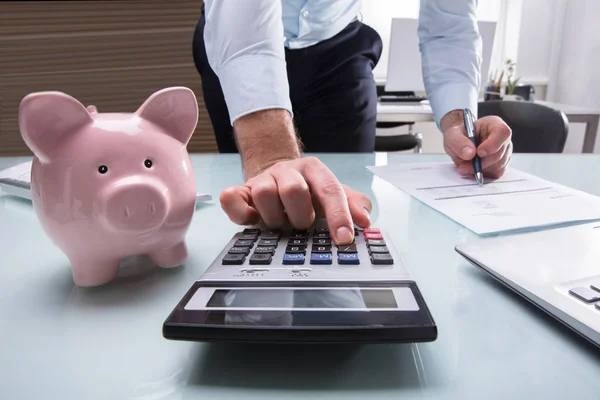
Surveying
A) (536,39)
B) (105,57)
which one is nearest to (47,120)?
(105,57)

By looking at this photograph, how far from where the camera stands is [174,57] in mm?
1562

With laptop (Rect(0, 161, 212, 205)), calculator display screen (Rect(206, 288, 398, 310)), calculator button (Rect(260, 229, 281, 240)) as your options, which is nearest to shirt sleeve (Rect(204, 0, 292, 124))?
laptop (Rect(0, 161, 212, 205))

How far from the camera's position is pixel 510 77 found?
2.67 metres

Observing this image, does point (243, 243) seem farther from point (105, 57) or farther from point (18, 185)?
point (105, 57)

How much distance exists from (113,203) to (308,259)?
12 cm

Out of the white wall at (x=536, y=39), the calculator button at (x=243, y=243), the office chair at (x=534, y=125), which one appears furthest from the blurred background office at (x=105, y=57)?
the white wall at (x=536, y=39)

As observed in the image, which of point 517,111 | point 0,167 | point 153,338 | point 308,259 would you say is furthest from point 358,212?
point 517,111

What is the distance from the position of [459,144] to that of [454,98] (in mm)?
196

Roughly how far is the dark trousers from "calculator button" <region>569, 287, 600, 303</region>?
0.69 meters

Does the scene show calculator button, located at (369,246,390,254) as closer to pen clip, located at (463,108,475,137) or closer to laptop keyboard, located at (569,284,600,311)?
laptop keyboard, located at (569,284,600,311)

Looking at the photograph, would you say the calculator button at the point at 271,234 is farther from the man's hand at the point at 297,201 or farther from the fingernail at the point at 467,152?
the fingernail at the point at 467,152

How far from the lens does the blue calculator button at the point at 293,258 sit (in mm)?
274

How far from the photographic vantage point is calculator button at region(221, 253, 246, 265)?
272mm

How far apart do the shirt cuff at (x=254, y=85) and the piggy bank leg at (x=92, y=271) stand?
0.99 feet
